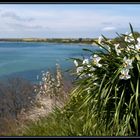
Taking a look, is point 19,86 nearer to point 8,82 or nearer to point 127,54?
point 8,82

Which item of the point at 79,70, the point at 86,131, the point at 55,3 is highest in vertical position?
the point at 55,3

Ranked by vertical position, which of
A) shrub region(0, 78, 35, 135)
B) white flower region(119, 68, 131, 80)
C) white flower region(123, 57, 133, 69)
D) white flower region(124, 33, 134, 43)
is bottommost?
shrub region(0, 78, 35, 135)

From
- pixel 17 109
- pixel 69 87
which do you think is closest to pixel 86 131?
pixel 69 87

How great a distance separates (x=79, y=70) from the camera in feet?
24.9

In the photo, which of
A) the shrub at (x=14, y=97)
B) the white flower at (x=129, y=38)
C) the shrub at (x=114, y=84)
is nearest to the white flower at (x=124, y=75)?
the shrub at (x=114, y=84)

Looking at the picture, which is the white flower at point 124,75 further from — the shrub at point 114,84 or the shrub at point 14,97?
the shrub at point 14,97

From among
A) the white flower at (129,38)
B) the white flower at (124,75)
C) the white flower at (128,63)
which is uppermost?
the white flower at (129,38)

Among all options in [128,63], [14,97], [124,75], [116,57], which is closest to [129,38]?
[116,57]

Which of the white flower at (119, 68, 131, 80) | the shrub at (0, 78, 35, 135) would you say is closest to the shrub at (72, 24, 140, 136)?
the white flower at (119, 68, 131, 80)

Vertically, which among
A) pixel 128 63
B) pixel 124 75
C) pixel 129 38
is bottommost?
pixel 124 75

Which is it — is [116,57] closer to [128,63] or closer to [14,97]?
[128,63]

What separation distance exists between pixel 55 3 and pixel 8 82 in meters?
3.08

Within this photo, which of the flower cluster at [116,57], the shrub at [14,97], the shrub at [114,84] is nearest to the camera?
the shrub at [114,84]

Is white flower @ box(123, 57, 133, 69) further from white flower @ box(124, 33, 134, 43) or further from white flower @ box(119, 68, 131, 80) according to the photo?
white flower @ box(124, 33, 134, 43)
